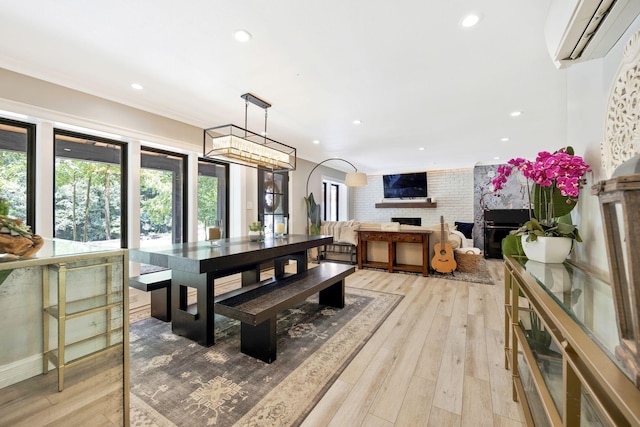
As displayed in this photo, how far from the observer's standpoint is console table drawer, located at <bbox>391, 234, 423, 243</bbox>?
186 inches

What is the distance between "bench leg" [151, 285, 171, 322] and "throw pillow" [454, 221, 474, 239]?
702cm

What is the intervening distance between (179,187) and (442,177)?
691 centimetres

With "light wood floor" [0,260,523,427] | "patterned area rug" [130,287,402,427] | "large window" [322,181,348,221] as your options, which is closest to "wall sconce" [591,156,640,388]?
"light wood floor" [0,260,523,427]

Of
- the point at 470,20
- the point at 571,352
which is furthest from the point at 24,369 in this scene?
the point at 470,20

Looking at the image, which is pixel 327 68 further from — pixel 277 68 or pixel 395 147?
pixel 395 147

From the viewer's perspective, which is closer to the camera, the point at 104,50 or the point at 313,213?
the point at 104,50

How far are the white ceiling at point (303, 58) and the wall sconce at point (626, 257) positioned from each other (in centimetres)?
164

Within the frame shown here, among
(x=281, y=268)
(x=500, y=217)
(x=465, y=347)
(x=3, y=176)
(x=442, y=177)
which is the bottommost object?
(x=465, y=347)

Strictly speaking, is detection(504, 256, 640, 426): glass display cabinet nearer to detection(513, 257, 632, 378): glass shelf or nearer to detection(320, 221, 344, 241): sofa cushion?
detection(513, 257, 632, 378): glass shelf

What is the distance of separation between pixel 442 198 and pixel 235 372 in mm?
7367

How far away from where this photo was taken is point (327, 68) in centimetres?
235

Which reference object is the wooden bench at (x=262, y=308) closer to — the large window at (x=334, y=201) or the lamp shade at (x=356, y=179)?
the lamp shade at (x=356, y=179)

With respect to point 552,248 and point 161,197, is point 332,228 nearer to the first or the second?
point 161,197

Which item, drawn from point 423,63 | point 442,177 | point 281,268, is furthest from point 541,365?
point 442,177
